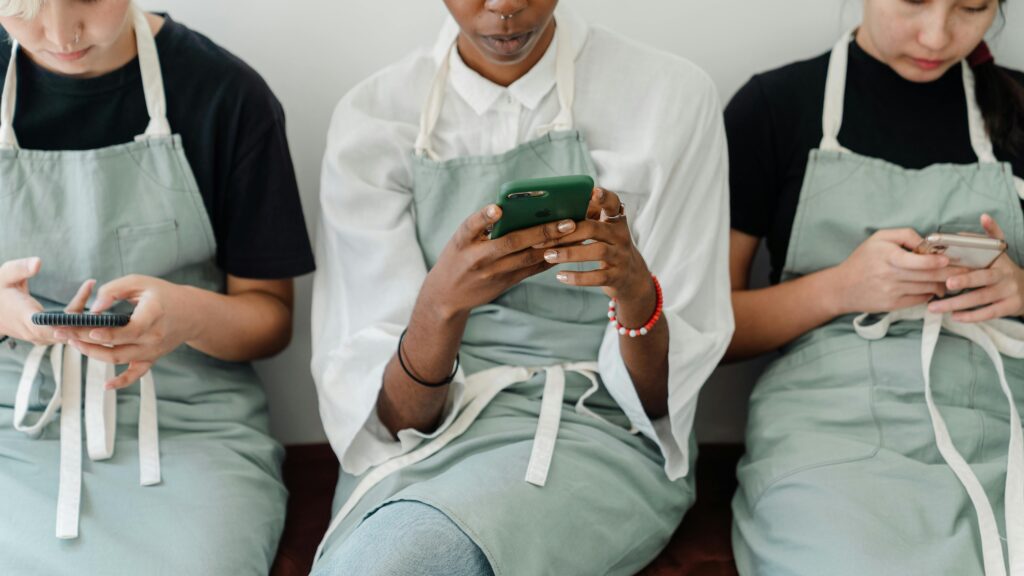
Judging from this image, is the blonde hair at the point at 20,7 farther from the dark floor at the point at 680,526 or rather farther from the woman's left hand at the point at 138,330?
the dark floor at the point at 680,526

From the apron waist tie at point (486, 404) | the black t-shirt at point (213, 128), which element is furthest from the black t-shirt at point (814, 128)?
the black t-shirt at point (213, 128)

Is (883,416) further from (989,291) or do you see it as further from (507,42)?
(507,42)

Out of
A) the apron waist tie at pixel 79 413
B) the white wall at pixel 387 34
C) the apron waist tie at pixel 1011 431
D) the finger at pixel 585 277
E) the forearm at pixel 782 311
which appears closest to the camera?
the finger at pixel 585 277

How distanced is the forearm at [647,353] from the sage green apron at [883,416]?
22cm

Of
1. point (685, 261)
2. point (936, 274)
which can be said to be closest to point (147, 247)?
point (685, 261)

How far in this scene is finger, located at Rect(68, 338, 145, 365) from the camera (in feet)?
5.26

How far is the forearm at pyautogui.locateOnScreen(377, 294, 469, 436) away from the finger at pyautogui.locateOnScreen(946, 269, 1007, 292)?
0.78m

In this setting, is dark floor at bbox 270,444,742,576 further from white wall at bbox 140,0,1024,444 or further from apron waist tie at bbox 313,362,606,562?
white wall at bbox 140,0,1024,444

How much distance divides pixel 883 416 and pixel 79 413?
4.13ft

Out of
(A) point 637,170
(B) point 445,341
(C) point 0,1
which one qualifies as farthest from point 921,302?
(C) point 0,1

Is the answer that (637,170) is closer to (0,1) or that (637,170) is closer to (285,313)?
(285,313)

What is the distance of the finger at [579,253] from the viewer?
142 cm

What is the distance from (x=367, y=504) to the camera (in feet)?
5.39

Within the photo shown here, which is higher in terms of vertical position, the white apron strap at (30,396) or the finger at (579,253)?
the finger at (579,253)
